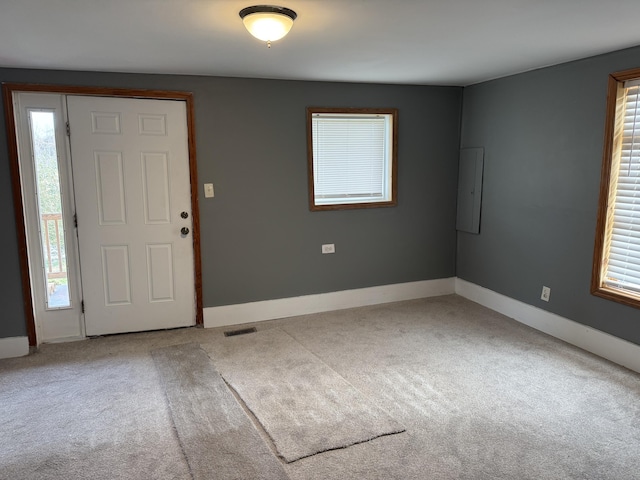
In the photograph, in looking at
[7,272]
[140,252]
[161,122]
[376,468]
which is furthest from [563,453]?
[7,272]

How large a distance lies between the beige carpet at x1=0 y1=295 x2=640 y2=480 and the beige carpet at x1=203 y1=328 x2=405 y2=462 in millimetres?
81

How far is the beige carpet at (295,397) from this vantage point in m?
2.48

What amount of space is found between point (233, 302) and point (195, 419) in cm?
168

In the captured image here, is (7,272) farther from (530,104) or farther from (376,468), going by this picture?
(530,104)

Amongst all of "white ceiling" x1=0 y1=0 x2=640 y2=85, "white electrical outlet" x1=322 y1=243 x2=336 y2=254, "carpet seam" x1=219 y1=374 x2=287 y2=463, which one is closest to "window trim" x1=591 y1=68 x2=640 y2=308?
"white ceiling" x1=0 y1=0 x2=640 y2=85

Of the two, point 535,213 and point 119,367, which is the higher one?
point 535,213

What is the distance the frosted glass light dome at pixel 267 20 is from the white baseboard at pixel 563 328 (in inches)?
125

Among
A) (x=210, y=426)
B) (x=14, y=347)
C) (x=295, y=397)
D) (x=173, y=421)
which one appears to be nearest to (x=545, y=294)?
(x=295, y=397)

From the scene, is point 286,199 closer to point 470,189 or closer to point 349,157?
point 349,157

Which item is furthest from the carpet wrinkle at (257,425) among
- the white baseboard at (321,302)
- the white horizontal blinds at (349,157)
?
the white horizontal blinds at (349,157)

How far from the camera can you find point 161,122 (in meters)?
3.89

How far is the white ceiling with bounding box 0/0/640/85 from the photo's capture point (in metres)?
2.18

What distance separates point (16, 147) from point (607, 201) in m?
4.50

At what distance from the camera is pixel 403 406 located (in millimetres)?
2812
